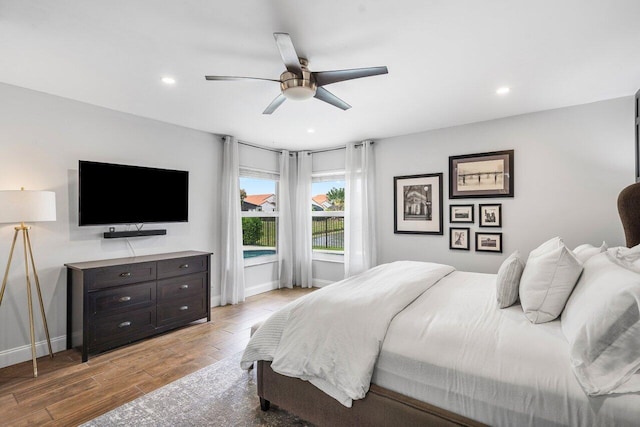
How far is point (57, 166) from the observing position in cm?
301

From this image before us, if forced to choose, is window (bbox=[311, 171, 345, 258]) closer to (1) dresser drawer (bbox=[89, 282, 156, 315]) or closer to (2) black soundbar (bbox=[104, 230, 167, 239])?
(2) black soundbar (bbox=[104, 230, 167, 239])

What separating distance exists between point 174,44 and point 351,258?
3.67 metres

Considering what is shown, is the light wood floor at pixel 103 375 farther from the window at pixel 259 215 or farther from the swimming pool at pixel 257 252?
the window at pixel 259 215

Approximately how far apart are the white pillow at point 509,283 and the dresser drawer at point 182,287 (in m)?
3.21

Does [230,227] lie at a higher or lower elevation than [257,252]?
higher

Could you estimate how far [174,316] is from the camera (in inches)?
135

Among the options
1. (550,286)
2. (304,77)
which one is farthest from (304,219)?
(550,286)

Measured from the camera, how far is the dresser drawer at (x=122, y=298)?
280 cm

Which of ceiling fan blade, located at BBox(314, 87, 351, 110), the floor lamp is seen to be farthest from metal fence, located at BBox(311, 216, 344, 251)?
the floor lamp

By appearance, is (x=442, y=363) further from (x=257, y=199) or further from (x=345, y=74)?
(x=257, y=199)

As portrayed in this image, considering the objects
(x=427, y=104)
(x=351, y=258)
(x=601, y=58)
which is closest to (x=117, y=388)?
(x=351, y=258)

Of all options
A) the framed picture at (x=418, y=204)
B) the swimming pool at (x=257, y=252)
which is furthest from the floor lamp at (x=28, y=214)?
the framed picture at (x=418, y=204)

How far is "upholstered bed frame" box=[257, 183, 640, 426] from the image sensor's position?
140cm

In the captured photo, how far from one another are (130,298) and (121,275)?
0.85 ft
